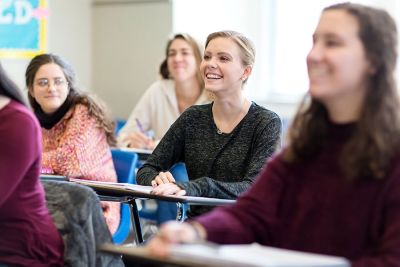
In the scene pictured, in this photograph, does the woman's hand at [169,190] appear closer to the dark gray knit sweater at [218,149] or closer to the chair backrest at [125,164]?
the dark gray knit sweater at [218,149]

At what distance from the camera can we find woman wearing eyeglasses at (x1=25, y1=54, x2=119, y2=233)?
3590 mm

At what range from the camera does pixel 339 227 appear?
171 cm

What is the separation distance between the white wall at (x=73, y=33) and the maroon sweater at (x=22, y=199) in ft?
13.4

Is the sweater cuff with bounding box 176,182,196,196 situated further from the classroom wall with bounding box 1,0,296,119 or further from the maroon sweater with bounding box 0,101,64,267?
the classroom wall with bounding box 1,0,296,119

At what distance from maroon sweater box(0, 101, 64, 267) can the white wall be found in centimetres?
407

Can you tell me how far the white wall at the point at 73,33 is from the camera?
6203mm

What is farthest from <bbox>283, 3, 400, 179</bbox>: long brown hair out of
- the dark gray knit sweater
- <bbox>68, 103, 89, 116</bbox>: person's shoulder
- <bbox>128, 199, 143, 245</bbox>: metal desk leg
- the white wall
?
the white wall

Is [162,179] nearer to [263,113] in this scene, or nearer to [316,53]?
[263,113]

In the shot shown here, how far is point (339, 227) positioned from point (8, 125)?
96 cm

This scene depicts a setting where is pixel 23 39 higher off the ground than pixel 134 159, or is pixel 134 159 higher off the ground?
pixel 23 39

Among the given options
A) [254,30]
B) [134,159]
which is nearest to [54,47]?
[254,30]

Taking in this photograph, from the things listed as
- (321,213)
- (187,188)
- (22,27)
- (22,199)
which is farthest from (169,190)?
(22,27)

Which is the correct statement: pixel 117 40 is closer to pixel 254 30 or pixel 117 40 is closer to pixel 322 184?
pixel 254 30

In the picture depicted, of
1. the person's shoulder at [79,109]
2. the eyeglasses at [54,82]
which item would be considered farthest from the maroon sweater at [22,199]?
the eyeglasses at [54,82]
